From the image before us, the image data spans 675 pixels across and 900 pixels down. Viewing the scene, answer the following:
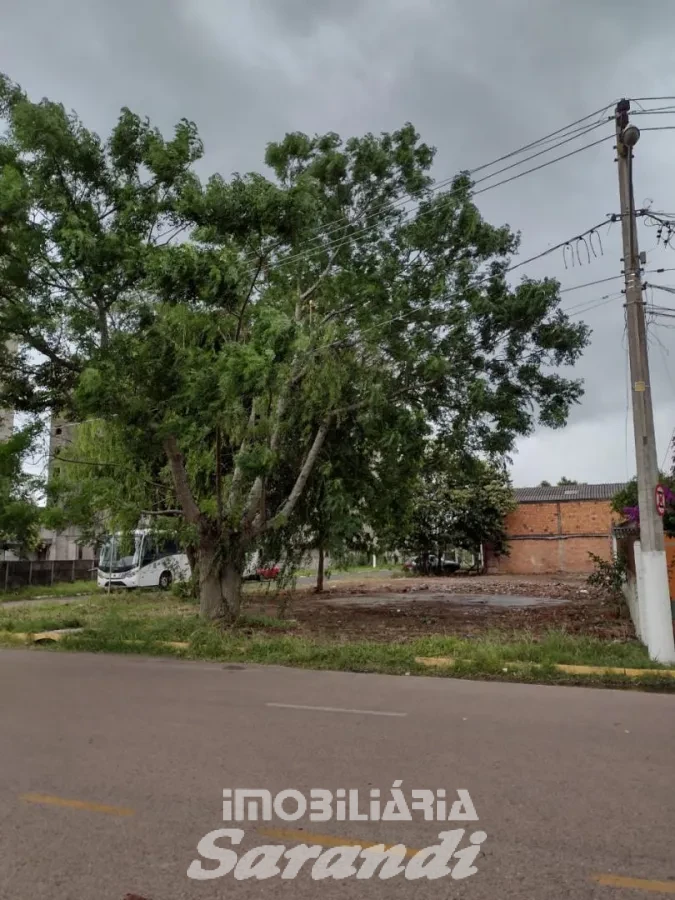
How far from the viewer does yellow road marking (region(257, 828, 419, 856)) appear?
4.43 m

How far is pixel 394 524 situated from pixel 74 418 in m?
9.51

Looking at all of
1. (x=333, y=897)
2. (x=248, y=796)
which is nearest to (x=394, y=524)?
(x=248, y=796)

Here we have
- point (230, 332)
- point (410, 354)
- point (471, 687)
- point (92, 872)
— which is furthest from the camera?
point (410, 354)

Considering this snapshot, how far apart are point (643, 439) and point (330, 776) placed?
7.99 m

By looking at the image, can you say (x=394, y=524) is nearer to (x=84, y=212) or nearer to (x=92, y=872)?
(x=84, y=212)

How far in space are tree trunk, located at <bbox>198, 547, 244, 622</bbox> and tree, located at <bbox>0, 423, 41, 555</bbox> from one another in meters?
3.94

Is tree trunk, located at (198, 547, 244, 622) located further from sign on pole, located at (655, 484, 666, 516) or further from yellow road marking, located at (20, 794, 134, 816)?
yellow road marking, located at (20, 794, 134, 816)

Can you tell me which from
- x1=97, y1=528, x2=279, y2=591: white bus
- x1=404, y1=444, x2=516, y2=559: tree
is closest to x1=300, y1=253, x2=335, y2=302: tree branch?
x1=97, y1=528, x2=279, y2=591: white bus

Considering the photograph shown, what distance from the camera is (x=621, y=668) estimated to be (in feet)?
34.8

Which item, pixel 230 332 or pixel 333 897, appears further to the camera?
pixel 230 332

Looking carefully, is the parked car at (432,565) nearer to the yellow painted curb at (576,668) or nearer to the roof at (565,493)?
the roof at (565,493)

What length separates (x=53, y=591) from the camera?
100 feet

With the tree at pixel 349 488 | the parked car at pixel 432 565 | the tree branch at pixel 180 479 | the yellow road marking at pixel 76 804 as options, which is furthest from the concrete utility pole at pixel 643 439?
the parked car at pixel 432 565

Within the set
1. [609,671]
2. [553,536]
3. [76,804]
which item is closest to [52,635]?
[609,671]
